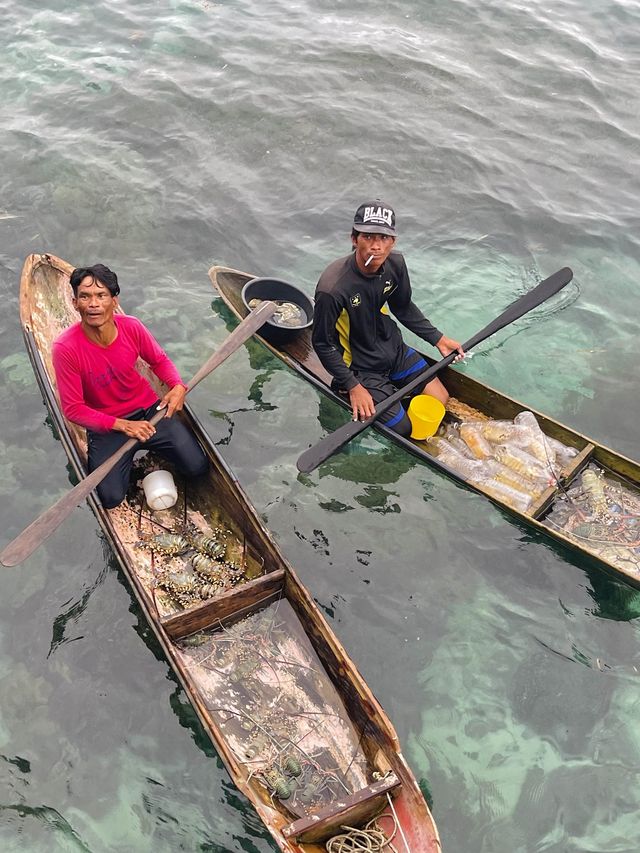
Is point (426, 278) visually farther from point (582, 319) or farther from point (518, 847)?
point (518, 847)

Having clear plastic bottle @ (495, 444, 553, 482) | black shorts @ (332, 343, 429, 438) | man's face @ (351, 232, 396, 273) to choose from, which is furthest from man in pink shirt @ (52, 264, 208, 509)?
clear plastic bottle @ (495, 444, 553, 482)

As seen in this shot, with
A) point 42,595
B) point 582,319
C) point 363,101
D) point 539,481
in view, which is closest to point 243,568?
point 42,595

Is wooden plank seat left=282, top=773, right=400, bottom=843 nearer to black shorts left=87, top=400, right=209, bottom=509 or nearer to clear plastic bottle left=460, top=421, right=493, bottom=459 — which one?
black shorts left=87, top=400, right=209, bottom=509

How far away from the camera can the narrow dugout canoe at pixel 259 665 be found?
506 cm

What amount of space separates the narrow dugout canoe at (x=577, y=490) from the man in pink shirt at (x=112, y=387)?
1.98 m

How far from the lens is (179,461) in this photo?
7.41 m

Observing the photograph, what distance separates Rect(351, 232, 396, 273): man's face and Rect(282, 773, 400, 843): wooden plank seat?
4.72 m

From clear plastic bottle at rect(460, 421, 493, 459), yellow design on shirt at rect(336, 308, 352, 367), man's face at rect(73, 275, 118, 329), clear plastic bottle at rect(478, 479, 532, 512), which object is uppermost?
man's face at rect(73, 275, 118, 329)

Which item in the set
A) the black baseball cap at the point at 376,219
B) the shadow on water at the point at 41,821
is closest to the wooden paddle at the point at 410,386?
the black baseball cap at the point at 376,219

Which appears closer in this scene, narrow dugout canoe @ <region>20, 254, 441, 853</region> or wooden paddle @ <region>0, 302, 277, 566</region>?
narrow dugout canoe @ <region>20, 254, 441, 853</region>

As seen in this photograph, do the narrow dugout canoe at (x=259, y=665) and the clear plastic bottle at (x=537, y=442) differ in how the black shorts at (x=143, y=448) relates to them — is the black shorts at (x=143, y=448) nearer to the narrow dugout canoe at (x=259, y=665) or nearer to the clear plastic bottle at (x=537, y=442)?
the narrow dugout canoe at (x=259, y=665)

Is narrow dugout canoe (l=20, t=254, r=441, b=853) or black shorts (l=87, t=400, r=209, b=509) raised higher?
black shorts (l=87, t=400, r=209, b=509)

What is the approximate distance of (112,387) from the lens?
6945 mm

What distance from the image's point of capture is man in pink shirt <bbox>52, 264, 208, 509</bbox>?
6180mm
